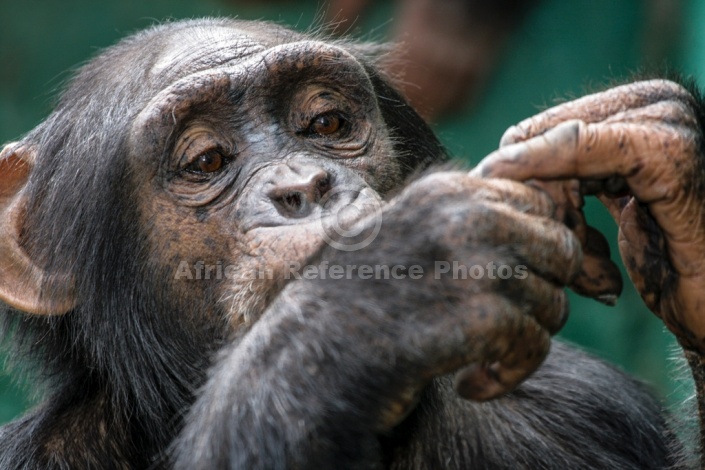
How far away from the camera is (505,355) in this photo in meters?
2.37

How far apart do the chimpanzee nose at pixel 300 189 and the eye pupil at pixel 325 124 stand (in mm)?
428

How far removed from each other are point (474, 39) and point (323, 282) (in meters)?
5.36

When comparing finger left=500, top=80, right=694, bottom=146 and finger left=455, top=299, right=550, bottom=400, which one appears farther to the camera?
finger left=500, top=80, right=694, bottom=146

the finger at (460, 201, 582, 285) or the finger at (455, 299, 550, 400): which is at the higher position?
the finger at (460, 201, 582, 285)

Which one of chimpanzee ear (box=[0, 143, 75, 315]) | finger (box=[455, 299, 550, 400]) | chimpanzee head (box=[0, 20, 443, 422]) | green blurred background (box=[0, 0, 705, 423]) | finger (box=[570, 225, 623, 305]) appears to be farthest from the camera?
green blurred background (box=[0, 0, 705, 423])

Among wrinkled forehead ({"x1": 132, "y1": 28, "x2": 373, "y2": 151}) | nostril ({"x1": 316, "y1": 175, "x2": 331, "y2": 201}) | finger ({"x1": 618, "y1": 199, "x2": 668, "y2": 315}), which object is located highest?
wrinkled forehead ({"x1": 132, "y1": 28, "x2": 373, "y2": 151})

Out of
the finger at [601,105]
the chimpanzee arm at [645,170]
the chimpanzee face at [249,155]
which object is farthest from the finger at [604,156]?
the chimpanzee face at [249,155]

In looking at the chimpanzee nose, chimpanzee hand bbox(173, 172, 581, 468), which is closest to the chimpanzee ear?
the chimpanzee nose

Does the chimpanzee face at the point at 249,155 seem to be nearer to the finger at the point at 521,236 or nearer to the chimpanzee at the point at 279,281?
the chimpanzee at the point at 279,281

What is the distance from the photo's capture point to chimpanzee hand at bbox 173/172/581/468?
2.34 meters

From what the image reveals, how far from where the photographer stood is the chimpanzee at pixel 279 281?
2400mm

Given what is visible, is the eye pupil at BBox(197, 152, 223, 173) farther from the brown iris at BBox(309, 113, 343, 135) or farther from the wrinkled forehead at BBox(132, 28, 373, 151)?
the brown iris at BBox(309, 113, 343, 135)

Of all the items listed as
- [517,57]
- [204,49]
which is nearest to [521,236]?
[204,49]

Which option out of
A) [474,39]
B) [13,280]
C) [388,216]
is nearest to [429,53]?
[474,39]
